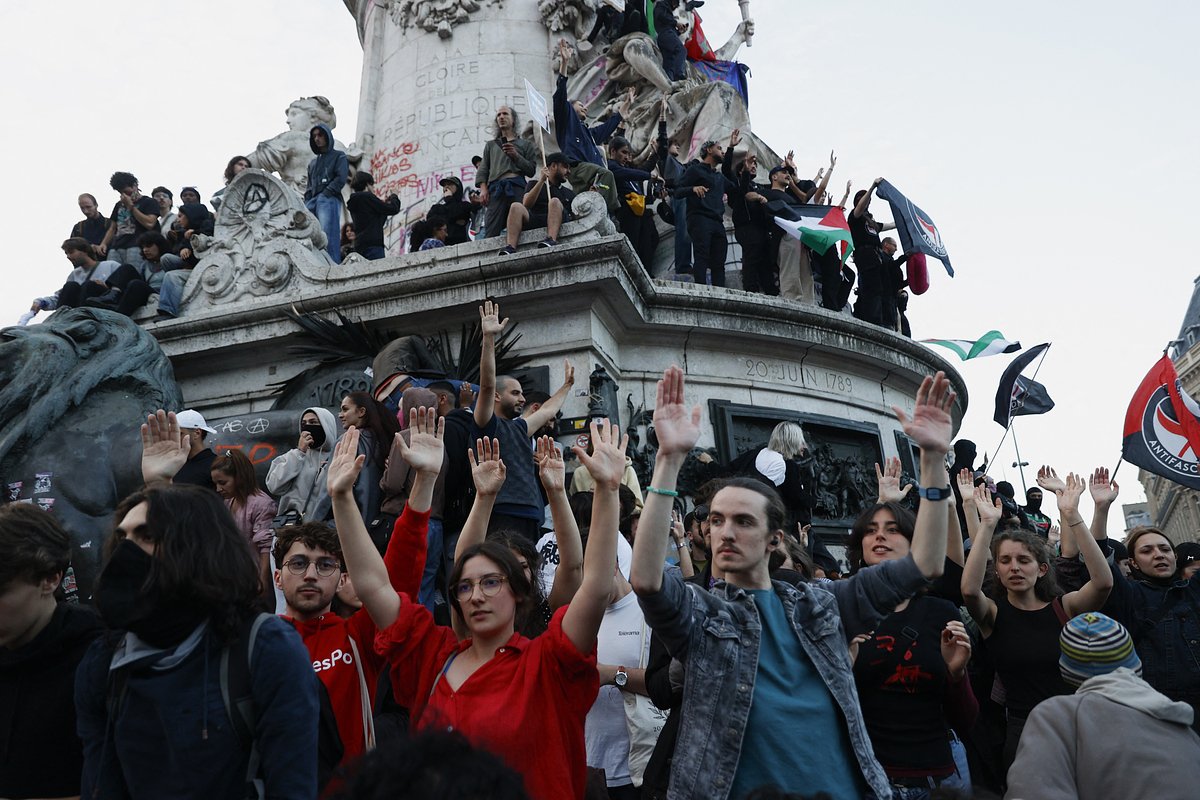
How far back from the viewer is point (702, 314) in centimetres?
980

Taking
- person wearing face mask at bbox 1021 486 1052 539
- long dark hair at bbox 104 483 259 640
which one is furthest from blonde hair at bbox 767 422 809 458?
long dark hair at bbox 104 483 259 640

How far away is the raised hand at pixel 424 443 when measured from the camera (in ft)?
12.8

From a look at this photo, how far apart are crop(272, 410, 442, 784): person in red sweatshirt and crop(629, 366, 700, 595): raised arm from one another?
3.60ft

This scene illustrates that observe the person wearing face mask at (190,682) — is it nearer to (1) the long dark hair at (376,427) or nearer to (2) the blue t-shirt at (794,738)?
(2) the blue t-shirt at (794,738)

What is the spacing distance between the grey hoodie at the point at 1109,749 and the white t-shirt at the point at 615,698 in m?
1.72

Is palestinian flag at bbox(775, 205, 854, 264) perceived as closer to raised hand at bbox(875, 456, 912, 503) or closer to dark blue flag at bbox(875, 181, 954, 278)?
dark blue flag at bbox(875, 181, 954, 278)

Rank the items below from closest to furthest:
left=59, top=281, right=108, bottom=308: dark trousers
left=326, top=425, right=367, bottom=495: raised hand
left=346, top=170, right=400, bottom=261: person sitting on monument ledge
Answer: left=326, top=425, right=367, bottom=495: raised hand
left=59, top=281, right=108, bottom=308: dark trousers
left=346, top=170, right=400, bottom=261: person sitting on monument ledge

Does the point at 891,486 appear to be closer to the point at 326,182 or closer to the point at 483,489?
the point at 483,489

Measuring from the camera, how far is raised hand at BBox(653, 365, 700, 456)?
121 inches

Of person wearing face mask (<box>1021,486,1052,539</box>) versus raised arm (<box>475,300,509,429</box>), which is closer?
raised arm (<box>475,300,509,429</box>)

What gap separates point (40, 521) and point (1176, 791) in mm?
3461

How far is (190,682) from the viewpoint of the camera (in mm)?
2422

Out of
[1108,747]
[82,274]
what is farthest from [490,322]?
[82,274]

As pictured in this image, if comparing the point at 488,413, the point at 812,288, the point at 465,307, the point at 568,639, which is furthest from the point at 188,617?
the point at 812,288
